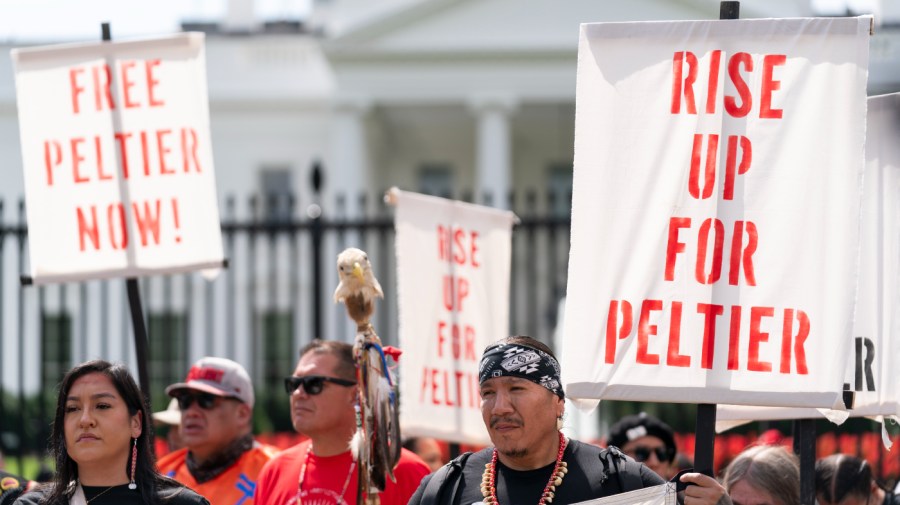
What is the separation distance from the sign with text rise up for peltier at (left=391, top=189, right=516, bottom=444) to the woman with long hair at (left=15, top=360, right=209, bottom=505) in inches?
108

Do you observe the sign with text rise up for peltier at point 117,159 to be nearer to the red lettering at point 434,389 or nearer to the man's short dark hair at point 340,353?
the man's short dark hair at point 340,353

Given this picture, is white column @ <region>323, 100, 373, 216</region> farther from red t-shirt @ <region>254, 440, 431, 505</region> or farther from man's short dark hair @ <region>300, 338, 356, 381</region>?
red t-shirt @ <region>254, 440, 431, 505</region>

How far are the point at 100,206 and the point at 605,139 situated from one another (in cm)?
265

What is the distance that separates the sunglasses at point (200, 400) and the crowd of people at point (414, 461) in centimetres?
65

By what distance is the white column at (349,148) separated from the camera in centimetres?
3459

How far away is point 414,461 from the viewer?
219 inches

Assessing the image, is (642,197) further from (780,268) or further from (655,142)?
(780,268)

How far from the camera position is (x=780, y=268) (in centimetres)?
437

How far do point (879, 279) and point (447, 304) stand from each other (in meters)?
2.46

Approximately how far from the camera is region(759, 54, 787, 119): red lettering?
4457 millimetres

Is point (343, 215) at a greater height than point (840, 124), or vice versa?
point (840, 124)

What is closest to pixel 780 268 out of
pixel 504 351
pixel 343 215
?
pixel 504 351

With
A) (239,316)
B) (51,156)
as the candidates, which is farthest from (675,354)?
(239,316)

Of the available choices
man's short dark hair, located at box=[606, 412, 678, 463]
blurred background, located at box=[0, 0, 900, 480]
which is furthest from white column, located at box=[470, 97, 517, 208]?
man's short dark hair, located at box=[606, 412, 678, 463]
